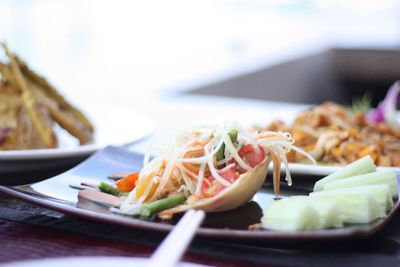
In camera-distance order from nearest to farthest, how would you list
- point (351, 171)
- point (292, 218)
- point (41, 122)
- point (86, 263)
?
point (86, 263), point (292, 218), point (351, 171), point (41, 122)

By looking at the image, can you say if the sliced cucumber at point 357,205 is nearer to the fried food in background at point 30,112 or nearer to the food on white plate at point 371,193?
the food on white plate at point 371,193

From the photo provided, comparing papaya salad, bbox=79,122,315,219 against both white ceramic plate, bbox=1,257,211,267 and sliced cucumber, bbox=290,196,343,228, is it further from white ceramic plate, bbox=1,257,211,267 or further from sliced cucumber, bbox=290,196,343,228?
white ceramic plate, bbox=1,257,211,267

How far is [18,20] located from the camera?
698cm

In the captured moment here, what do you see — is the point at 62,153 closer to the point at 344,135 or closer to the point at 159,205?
the point at 159,205

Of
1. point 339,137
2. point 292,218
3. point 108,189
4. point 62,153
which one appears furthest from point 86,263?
point 339,137

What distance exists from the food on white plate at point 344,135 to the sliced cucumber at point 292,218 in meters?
0.58

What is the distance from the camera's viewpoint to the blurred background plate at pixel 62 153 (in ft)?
3.86

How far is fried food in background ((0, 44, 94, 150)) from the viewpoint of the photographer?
1426 mm

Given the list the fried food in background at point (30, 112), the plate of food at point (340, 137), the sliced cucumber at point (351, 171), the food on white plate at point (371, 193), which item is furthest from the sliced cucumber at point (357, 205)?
the fried food in background at point (30, 112)

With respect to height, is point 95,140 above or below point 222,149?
below

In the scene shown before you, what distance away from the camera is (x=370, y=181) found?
0.95m

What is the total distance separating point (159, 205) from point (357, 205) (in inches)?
10.9

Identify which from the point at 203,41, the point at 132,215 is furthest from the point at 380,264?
the point at 203,41

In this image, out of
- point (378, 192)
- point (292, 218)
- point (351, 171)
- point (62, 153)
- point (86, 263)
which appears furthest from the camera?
point (62, 153)
